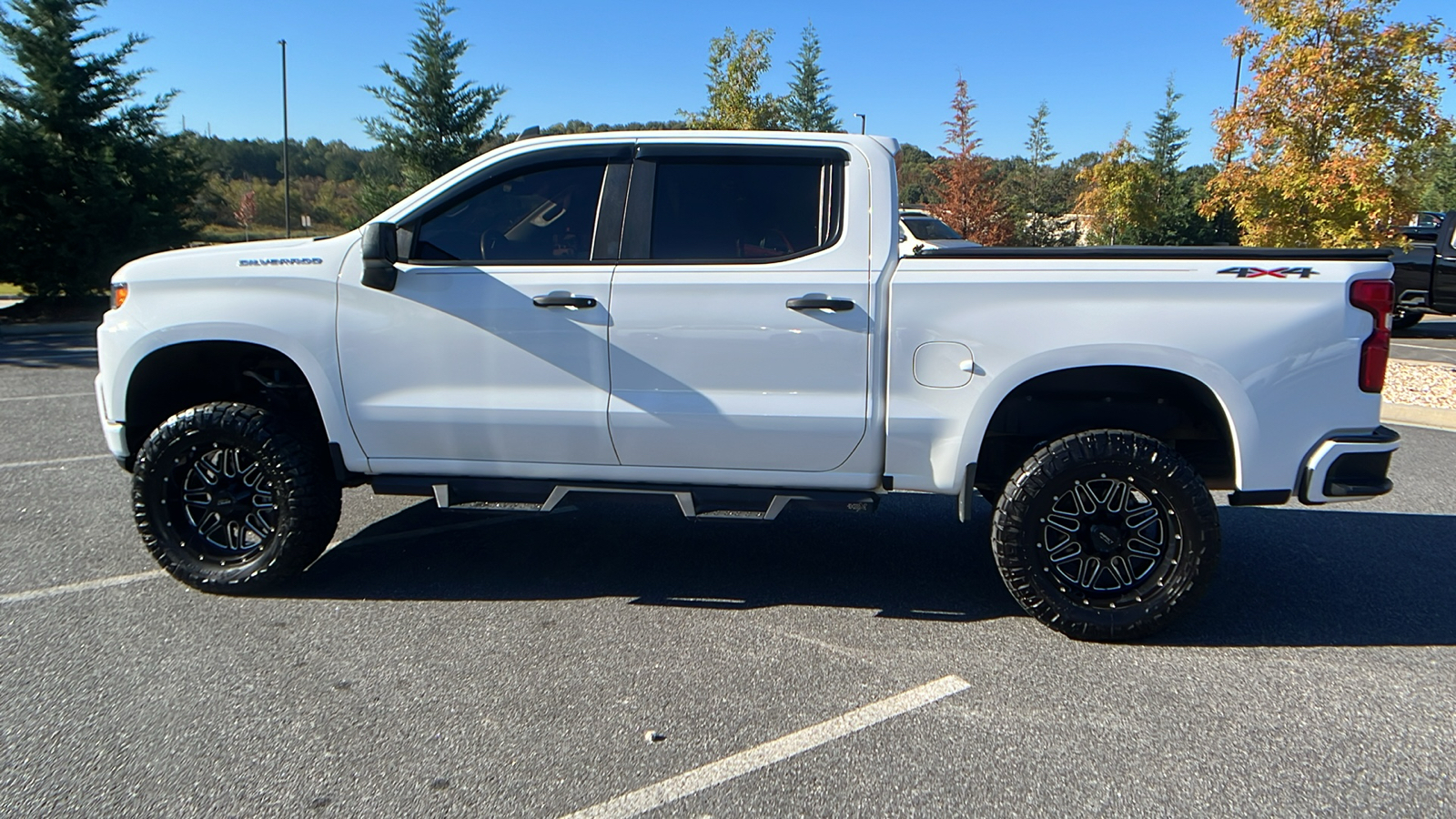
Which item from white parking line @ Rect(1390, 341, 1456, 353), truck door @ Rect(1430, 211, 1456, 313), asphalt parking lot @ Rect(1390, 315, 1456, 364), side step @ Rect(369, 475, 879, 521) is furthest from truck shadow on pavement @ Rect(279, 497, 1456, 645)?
truck door @ Rect(1430, 211, 1456, 313)

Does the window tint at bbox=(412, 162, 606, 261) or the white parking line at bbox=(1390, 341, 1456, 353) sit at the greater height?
the window tint at bbox=(412, 162, 606, 261)

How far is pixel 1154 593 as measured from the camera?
404 centimetres

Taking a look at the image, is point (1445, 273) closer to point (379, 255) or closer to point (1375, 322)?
point (1375, 322)

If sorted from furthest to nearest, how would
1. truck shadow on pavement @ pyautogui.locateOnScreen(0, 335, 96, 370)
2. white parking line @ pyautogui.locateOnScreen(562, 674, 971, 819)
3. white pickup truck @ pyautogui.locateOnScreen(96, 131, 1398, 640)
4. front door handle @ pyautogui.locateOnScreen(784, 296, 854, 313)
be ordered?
truck shadow on pavement @ pyautogui.locateOnScreen(0, 335, 96, 370) < front door handle @ pyautogui.locateOnScreen(784, 296, 854, 313) < white pickup truck @ pyautogui.locateOnScreen(96, 131, 1398, 640) < white parking line @ pyautogui.locateOnScreen(562, 674, 971, 819)

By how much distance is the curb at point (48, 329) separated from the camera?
15.7 metres

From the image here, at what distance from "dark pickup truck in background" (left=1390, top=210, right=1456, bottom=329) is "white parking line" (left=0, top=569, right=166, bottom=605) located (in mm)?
16137

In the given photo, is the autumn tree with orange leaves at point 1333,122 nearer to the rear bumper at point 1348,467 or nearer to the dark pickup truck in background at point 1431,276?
the dark pickup truck in background at point 1431,276


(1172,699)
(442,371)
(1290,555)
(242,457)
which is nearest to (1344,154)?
(1290,555)

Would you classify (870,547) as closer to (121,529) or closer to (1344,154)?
(121,529)

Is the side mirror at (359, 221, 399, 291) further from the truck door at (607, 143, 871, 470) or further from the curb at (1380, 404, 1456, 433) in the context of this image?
the curb at (1380, 404, 1456, 433)

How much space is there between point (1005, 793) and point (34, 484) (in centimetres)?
623

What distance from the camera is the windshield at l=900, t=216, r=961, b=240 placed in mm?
20125

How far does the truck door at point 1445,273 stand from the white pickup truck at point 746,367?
13.5 m

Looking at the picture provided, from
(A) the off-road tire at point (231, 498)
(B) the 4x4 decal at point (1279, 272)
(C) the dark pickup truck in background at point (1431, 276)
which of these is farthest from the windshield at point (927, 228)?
(A) the off-road tire at point (231, 498)
